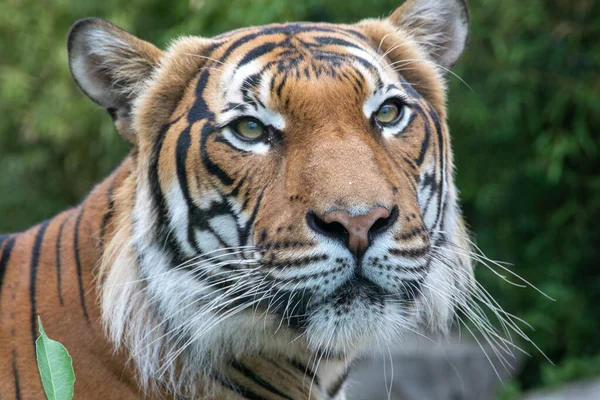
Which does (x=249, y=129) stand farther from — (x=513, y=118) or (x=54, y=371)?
(x=513, y=118)

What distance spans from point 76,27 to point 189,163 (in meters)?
0.51

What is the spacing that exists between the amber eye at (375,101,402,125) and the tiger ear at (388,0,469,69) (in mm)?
452

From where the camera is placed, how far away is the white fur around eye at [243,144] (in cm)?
201

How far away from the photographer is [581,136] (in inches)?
207

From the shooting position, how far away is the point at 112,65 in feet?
7.36

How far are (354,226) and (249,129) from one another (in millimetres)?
460

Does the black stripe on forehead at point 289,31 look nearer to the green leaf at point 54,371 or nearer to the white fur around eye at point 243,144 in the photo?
the white fur around eye at point 243,144

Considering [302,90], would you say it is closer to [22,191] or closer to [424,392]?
[424,392]

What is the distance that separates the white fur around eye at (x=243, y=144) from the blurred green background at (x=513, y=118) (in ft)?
9.77

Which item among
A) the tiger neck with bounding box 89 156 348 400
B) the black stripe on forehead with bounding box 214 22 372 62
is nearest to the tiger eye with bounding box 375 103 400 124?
the black stripe on forehead with bounding box 214 22 372 62

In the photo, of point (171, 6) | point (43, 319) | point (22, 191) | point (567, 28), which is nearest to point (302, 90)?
point (43, 319)

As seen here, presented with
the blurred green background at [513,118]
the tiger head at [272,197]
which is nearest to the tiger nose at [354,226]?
the tiger head at [272,197]

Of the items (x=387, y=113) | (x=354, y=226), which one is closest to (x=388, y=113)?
(x=387, y=113)

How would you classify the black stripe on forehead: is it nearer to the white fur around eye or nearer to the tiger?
the tiger
